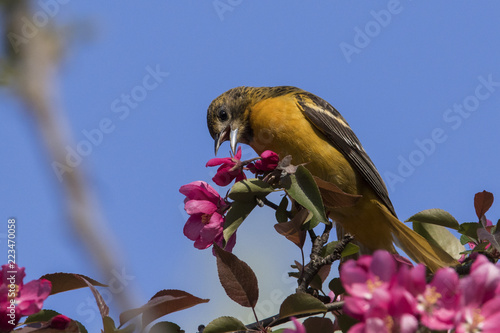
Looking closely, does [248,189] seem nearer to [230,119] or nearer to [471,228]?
[471,228]

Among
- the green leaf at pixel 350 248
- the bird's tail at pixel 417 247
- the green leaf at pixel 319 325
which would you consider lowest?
the bird's tail at pixel 417 247

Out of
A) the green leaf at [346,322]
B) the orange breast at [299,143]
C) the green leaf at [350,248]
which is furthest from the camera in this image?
the orange breast at [299,143]

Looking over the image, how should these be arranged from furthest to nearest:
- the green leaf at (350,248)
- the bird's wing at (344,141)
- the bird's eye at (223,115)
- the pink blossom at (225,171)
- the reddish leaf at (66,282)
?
the bird's eye at (223,115), the bird's wing at (344,141), the pink blossom at (225,171), the green leaf at (350,248), the reddish leaf at (66,282)

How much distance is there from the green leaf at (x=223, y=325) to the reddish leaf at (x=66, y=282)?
Result: 40 centimetres

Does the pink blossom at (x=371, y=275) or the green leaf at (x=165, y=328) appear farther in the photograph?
the green leaf at (x=165, y=328)

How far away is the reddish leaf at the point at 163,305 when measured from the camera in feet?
5.56

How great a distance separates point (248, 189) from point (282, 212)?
1.16ft

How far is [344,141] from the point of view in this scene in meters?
3.96

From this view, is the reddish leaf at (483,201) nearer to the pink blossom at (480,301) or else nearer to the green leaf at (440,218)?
the green leaf at (440,218)

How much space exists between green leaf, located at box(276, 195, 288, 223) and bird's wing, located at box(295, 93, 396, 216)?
160 centimetres

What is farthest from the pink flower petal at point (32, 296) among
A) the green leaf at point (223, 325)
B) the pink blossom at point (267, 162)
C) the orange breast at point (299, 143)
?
the orange breast at point (299, 143)

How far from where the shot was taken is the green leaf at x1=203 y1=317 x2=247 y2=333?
1.67 metres

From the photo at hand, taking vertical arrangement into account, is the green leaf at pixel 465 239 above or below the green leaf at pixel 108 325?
below

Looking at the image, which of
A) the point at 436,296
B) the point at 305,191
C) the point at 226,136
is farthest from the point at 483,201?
the point at 226,136
